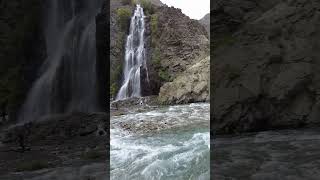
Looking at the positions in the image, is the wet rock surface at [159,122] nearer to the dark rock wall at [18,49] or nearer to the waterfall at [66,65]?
the waterfall at [66,65]

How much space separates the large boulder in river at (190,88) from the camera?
85.1 feet

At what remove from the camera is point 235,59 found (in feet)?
35.4

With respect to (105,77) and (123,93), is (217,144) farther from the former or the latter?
(123,93)

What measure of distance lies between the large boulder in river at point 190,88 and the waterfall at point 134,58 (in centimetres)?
368

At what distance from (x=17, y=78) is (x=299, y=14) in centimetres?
1104

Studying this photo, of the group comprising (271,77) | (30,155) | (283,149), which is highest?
(271,77)

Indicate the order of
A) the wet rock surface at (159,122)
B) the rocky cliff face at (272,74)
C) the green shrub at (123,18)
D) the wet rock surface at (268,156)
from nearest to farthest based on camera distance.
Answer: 1. the wet rock surface at (268,156)
2. the rocky cliff face at (272,74)
3. the wet rock surface at (159,122)
4. the green shrub at (123,18)

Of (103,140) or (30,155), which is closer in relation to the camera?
(30,155)

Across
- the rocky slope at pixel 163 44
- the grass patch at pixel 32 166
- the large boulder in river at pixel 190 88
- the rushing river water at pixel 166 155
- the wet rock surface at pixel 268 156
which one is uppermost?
the rocky slope at pixel 163 44

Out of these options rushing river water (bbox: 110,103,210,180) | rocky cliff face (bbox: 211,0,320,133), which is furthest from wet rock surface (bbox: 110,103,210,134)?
rocky cliff face (bbox: 211,0,320,133)

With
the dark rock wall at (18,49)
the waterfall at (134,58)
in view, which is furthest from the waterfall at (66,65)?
the waterfall at (134,58)

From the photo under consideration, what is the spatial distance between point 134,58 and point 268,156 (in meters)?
27.2

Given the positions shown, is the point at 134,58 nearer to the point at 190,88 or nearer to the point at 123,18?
the point at 123,18

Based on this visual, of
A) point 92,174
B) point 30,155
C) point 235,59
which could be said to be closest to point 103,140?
point 30,155
